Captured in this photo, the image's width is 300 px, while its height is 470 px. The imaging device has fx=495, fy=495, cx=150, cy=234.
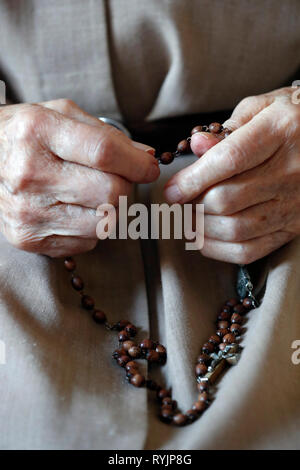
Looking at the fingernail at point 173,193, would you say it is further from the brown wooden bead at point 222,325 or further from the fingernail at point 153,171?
the brown wooden bead at point 222,325

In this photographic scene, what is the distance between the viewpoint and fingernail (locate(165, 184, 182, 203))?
3.00 ft

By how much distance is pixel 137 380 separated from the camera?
2.78ft

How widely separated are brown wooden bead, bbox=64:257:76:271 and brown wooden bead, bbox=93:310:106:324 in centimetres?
11

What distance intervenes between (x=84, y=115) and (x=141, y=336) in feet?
1.41

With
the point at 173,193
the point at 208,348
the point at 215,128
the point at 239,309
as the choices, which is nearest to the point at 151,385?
the point at 208,348

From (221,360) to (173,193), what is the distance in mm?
313

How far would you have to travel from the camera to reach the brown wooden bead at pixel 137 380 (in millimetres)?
847

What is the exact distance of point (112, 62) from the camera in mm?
1146

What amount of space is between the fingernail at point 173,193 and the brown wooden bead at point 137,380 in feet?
1.07

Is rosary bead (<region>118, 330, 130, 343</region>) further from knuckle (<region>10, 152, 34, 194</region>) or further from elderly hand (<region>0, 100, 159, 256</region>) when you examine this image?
knuckle (<region>10, 152, 34, 194</region>)

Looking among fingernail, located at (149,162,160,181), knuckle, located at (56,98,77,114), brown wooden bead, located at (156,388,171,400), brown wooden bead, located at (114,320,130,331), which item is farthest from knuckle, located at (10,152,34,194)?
brown wooden bead, located at (156,388,171,400)

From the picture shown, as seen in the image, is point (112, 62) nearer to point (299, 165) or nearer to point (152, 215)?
point (152, 215)

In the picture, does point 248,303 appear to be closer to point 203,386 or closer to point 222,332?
point 222,332
